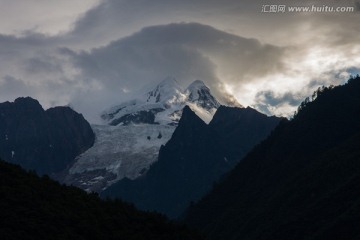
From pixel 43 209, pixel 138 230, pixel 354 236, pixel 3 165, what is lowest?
pixel 354 236

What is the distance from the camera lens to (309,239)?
19450cm

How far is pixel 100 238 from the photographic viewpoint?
10712 cm

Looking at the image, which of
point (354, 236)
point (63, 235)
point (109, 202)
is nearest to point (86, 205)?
point (109, 202)

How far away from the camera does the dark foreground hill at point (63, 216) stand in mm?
102688

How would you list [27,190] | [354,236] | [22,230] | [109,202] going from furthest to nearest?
[354,236] < [109,202] < [27,190] < [22,230]

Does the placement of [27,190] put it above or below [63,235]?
above

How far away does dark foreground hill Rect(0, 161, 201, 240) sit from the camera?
337ft

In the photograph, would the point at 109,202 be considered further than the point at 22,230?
Yes

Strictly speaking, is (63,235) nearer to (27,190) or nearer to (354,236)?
(27,190)

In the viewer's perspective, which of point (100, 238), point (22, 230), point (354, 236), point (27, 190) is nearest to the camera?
point (22, 230)

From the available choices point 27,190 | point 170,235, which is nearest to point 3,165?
point 27,190

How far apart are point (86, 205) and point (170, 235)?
12.8 metres

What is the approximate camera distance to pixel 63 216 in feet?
357

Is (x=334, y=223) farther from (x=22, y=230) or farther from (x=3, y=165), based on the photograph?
(x=22, y=230)
